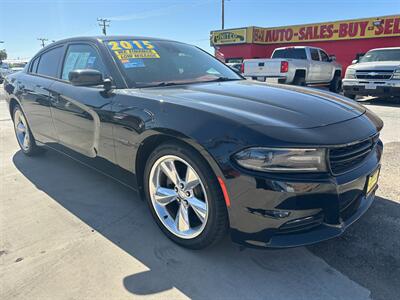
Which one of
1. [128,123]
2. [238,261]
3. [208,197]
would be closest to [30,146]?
[128,123]

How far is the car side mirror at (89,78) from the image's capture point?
103 inches

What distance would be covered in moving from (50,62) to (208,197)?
2.94m

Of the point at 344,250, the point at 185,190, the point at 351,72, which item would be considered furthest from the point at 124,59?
the point at 351,72

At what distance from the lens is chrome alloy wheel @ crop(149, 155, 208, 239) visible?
7.13 feet

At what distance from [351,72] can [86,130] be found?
Result: 931 cm

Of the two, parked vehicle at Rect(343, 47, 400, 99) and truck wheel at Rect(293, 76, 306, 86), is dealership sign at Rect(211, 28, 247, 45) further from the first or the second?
parked vehicle at Rect(343, 47, 400, 99)

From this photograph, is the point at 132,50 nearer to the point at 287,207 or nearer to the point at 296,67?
the point at 287,207

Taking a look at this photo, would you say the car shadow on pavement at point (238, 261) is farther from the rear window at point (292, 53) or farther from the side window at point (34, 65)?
the rear window at point (292, 53)

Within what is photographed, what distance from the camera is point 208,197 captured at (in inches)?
80.0

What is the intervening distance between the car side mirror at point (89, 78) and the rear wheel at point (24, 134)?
6.91 ft

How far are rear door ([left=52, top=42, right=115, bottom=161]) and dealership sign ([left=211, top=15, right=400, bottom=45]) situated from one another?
2070 centimetres

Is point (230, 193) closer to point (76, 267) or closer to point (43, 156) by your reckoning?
point (76, 267)

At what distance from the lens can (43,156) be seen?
180 inches

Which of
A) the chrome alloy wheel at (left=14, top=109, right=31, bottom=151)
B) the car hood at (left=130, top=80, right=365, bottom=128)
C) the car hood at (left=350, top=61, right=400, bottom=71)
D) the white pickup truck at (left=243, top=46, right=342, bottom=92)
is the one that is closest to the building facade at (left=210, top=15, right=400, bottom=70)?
the white pickup truck at (left=243, top=46, right=342, bottom=92)
